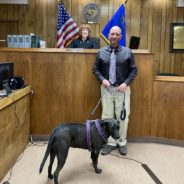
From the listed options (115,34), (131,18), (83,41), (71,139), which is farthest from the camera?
(131,18)

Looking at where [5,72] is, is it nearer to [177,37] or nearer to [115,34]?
[115,34]

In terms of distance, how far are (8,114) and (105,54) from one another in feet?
4.47

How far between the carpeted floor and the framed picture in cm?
339

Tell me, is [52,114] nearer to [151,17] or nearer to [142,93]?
[142,93]

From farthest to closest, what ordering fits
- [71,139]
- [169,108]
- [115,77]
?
[169,108]
[115,77]
[71,139]

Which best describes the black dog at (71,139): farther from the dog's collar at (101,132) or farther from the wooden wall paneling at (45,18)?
the wooden wall paneling at (45,18)

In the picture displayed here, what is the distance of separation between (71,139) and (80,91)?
1.25 metres

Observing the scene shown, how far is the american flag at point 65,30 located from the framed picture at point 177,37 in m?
3.10

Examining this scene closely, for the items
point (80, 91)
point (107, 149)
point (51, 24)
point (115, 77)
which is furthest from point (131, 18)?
point (107, 149)

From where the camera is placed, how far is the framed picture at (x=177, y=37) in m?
6.29

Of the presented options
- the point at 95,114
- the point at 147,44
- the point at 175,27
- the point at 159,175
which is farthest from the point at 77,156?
the point at 175,27

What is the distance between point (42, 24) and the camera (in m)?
6.37

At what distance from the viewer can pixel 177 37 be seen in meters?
6.33

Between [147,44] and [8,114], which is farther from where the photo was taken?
[147,44]
